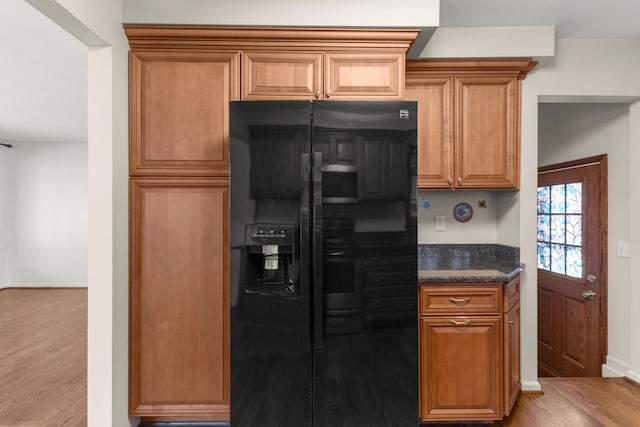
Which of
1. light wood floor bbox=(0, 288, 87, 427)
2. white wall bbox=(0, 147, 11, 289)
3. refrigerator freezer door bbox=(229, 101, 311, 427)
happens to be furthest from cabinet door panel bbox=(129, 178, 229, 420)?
white wall bbox=(0, 147, 11, 289)

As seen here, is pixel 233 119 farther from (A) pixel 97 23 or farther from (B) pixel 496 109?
(B) pixel 496 109

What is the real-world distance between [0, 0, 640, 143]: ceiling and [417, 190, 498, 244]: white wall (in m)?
1.21

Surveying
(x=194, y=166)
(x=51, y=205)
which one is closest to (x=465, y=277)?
(x=194, y=166)

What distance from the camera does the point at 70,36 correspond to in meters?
2.68

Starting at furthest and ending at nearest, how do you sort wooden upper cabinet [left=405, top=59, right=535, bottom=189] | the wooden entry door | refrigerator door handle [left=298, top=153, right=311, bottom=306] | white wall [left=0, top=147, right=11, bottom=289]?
white wall [left=0, top=147, right=11, bottom=289]
the wooden entry door
wooden upper cabinet [left=405, top=59, right=535, bottom=189]
refrigerator door handle [left=298, top=153, right=311, bottom=306]

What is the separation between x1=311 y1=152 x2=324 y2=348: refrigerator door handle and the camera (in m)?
1.82

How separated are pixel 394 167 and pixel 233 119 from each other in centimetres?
84

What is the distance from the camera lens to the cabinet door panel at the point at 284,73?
211 cm

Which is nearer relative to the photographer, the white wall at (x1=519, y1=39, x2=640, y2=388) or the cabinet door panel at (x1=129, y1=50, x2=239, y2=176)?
the cabinet door panel at (x1=129, y1=50, x2=239, y2=176)

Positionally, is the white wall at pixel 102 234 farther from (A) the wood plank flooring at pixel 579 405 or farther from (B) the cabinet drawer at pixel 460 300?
(A) the wood plank flooring at pixel 579 405

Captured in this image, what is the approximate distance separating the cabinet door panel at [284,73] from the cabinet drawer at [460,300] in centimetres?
134

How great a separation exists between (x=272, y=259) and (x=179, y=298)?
666 millimetres

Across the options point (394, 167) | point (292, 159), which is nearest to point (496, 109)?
point (394, 167)

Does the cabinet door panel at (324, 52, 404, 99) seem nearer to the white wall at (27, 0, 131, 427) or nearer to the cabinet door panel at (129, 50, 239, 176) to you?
the cabinet door panel at (129, 50, 239, 176)
